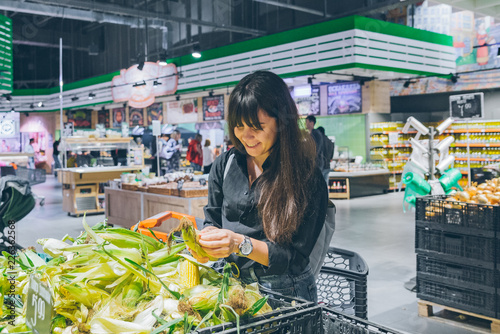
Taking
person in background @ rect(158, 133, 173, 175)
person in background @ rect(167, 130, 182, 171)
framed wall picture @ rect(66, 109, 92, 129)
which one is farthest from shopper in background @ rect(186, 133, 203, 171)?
framed wall picture @ rect(66, 109, 92, 129)

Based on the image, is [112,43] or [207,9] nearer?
[207,9]

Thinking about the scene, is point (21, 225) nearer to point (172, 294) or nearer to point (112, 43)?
point (172, 294)

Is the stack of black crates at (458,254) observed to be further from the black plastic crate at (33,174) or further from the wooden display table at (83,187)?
the black plastic crate at (33,174)

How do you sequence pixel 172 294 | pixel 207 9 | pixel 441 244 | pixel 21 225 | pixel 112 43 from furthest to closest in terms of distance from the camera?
1. pixel 112 43
2. pixel 207 9
3. pixel 21 225
4. pixel 441 244
5. pixel 172 294

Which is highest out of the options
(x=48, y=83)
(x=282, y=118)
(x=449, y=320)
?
(x=48, y=83)

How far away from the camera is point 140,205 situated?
26.0ft

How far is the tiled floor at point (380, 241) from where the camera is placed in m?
3.98

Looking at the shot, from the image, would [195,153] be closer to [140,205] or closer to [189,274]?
[140,205]

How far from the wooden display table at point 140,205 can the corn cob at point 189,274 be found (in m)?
5.51

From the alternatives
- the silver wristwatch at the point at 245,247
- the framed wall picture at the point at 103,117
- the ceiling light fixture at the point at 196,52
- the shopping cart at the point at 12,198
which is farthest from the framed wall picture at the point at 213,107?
the silver wristwatch at the point at 245,247

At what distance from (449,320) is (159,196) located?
4.71 m

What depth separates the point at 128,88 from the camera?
46.7 feet

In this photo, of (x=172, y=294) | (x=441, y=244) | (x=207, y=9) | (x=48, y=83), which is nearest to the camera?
(x=172, y=294)

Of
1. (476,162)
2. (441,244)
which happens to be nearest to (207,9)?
(476,162)
